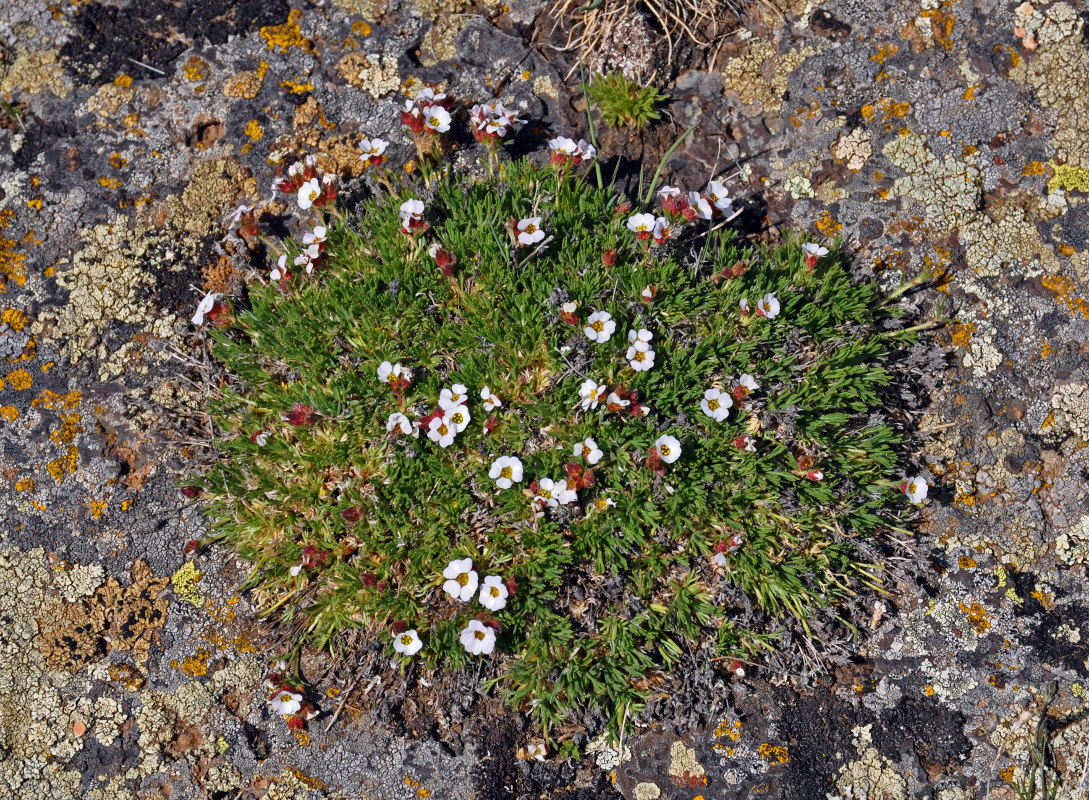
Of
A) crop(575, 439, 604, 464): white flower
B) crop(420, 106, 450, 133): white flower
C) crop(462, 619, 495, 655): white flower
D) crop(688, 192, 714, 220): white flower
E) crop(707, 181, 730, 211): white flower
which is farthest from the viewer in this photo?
crop(420, 106, 450, 133): white flower

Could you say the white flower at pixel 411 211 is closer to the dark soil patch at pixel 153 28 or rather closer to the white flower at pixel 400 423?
the white flower at pixel 400 423

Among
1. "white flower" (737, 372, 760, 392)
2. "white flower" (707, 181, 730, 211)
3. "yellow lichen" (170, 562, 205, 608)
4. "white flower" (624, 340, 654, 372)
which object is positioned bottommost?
"yellow lichen" (170, 562, 205, 608)

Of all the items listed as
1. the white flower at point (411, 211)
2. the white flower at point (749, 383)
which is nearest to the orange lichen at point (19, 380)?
the white flower at point (411, 211)

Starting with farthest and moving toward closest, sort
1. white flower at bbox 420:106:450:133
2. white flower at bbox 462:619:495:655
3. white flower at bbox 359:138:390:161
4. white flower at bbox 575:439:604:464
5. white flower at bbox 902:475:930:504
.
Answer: white flower at bbox 420:106:450:133
white flower at bbox 359:138:390:161
white flower at bbox 902:475:930:504
white flower at bbox 575:439:604:464
white flower at bbox 462:619:495:655

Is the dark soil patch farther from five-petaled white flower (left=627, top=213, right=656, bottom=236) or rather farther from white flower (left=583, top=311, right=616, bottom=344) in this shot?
white flower (left=583, top=311, right=616, bottom=344)

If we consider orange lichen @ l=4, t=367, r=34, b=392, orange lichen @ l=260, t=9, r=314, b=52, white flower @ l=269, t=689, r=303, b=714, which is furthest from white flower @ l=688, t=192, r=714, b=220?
orange lichen @ l=4, t=367, r=34, b=392

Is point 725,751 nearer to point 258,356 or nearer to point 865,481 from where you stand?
point 865,481

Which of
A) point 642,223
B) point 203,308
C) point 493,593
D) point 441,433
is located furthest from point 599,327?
point 203,308
